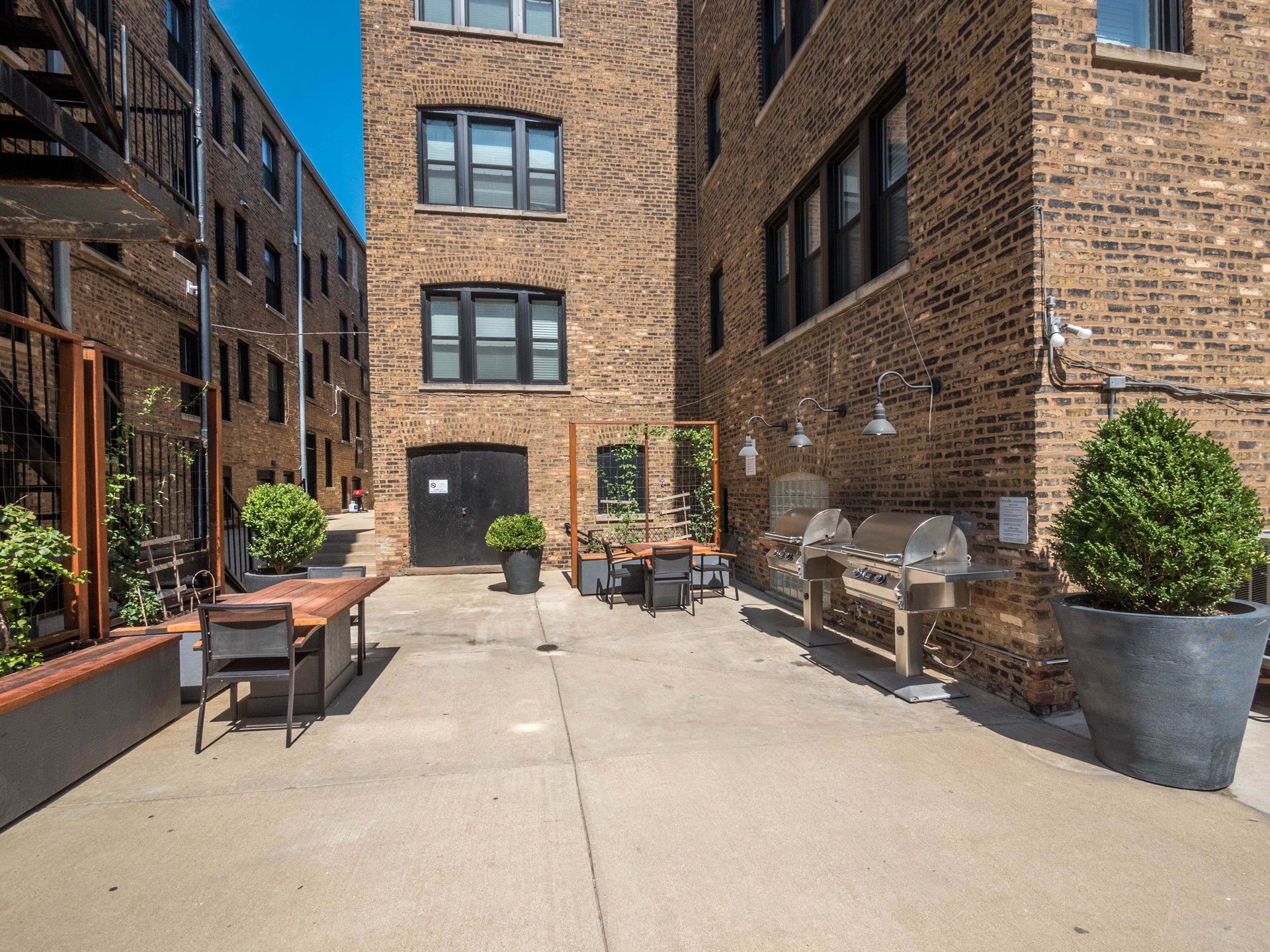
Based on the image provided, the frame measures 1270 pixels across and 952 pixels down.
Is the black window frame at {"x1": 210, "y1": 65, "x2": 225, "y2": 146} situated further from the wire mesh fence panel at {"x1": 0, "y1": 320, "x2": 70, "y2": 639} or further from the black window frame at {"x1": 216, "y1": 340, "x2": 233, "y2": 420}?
the wire mesh fence panel at {"x1": 0, "y1": 320, "x2": 70, "y2": 639}

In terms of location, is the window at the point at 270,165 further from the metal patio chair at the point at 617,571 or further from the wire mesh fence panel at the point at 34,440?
the metal patio chair at the point at 617,571

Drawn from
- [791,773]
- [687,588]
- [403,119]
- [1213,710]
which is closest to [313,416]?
[403,119]

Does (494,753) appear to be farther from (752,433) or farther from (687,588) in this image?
(752,433)

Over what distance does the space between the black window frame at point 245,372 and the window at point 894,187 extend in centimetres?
1485

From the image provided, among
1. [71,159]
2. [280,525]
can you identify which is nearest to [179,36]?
[280,525]

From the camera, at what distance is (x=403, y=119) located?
11781 mm

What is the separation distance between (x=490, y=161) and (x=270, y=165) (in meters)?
9.62

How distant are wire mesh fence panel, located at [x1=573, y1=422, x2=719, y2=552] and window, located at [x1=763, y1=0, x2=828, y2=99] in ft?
18.1

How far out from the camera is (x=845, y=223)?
7.30 metres

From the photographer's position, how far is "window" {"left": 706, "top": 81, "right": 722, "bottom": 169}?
11914 millimetres

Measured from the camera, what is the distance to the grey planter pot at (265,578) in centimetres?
812

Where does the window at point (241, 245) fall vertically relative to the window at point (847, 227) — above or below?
above

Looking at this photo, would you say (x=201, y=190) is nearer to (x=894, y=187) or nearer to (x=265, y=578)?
(x=265, y=578)

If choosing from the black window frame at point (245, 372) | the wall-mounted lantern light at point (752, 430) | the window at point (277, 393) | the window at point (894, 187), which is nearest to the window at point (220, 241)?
the black window frame at point (245, 372)
